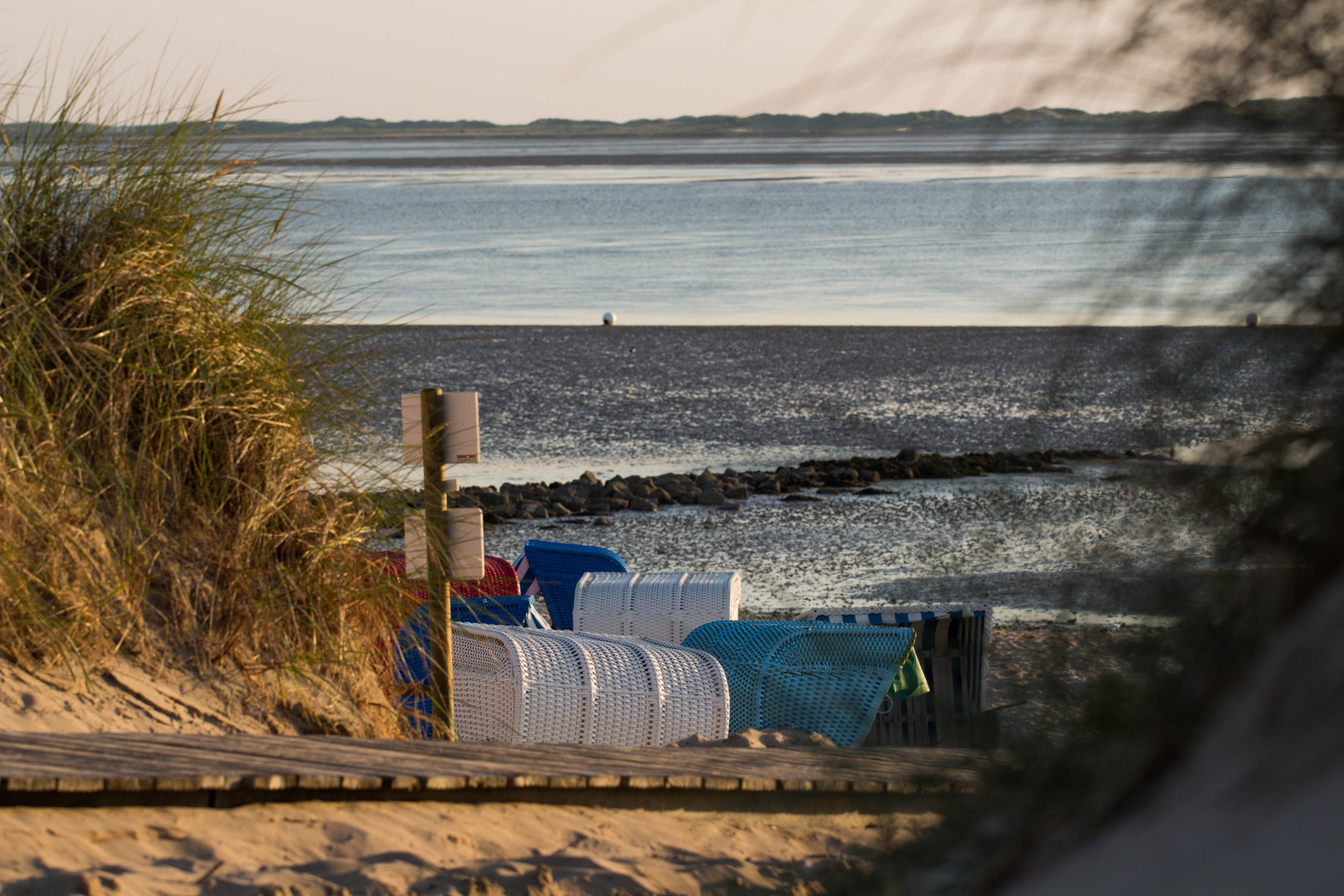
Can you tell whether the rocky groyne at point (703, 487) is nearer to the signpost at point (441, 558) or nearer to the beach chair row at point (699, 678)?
the beach chair row at point (699, 678)

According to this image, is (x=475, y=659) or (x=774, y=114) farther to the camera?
(x=475, y=659)

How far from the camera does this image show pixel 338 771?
10.1ft

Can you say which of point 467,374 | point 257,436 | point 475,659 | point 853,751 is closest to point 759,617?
point 475,659

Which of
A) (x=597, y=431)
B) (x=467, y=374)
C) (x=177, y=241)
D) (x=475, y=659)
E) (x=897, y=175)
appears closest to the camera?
(x=177, y=241)

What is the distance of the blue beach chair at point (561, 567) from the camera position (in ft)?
24.4

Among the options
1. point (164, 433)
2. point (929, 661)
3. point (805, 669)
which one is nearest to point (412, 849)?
→ point (164, 433)

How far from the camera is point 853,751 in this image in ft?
5.64

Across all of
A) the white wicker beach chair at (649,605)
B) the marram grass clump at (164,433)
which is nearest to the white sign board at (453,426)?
the marram grass clump at (164,433)

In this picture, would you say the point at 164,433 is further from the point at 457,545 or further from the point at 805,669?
the point at 805,669

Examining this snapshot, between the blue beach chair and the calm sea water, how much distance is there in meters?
1.80

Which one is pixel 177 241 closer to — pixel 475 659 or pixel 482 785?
pixel 475 659

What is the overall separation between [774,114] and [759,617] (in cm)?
815

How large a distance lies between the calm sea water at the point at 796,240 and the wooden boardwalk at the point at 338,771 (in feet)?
4.78

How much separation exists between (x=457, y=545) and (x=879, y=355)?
1602 centimetres
